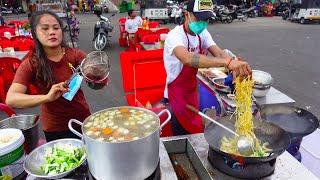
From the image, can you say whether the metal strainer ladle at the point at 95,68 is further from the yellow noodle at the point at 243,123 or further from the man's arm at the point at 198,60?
the yellow noodle at the point at 243,123

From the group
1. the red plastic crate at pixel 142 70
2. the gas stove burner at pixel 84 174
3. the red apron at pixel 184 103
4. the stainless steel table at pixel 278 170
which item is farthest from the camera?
the red plastic crate at pixel 142 70

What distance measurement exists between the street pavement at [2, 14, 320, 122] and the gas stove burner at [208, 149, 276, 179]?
3.96m

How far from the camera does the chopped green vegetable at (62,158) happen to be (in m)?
1.70

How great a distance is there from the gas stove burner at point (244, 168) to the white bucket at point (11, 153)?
1225 mm

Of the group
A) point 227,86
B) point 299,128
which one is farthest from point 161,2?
point 299,128

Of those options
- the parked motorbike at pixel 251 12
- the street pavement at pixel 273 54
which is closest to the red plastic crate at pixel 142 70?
the street pavement at pixel 273 54

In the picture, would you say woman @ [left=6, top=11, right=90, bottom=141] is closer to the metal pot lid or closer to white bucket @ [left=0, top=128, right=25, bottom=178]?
white bucket @ [left=0, top=128, right=25, bottom=178]

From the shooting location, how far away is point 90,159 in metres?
1.46

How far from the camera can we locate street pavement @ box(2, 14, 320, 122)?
6121mm

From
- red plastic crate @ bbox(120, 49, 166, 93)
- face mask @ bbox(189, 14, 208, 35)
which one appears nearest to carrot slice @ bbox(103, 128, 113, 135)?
face mask @ bbox(189, 14, 208, 35)

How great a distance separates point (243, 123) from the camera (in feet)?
6.47

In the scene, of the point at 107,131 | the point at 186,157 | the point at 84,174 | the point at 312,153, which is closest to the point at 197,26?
the point at 186,157

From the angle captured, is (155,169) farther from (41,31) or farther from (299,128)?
(299,128)

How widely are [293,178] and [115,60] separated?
26.0ft
